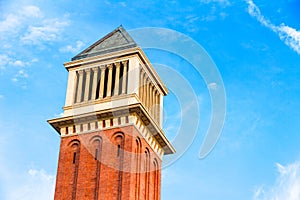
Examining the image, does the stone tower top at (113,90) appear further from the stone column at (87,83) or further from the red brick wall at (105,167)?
the red brick wall at (105,167)

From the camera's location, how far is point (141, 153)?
38.3m

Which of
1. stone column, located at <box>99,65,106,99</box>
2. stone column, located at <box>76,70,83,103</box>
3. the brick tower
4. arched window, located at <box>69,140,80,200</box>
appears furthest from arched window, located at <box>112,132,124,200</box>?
stone column, located at <box>76,70,83,103</box>

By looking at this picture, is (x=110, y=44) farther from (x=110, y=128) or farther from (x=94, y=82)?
(x=110, y=128)

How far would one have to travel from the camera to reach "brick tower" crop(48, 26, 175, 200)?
121 ft

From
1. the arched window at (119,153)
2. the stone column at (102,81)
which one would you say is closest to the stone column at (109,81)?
→ the stone column at (102,81)

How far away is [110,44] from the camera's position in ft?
138

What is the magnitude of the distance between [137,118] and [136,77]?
107 inches

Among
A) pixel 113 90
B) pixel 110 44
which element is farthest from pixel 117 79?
pixel 110 44

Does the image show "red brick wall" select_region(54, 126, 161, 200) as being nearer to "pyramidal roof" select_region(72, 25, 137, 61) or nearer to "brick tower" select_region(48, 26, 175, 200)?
"brick tower" select_region(48, 26, 175, 200)

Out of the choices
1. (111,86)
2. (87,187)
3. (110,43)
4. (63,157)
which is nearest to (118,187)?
(87,187)

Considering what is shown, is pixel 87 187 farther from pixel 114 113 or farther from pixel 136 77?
pixel 136 77

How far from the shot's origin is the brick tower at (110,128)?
36.9m

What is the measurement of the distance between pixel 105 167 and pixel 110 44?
8.92 m

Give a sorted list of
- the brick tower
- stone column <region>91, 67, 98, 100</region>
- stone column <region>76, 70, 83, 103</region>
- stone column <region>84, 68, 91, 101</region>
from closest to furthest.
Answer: the brick tower < stone column <region>91, 67, 98, 100</region> < stone column <region>84, 68, 91, 101</region> < stone column <region>76, 70, 83, 103</region>
